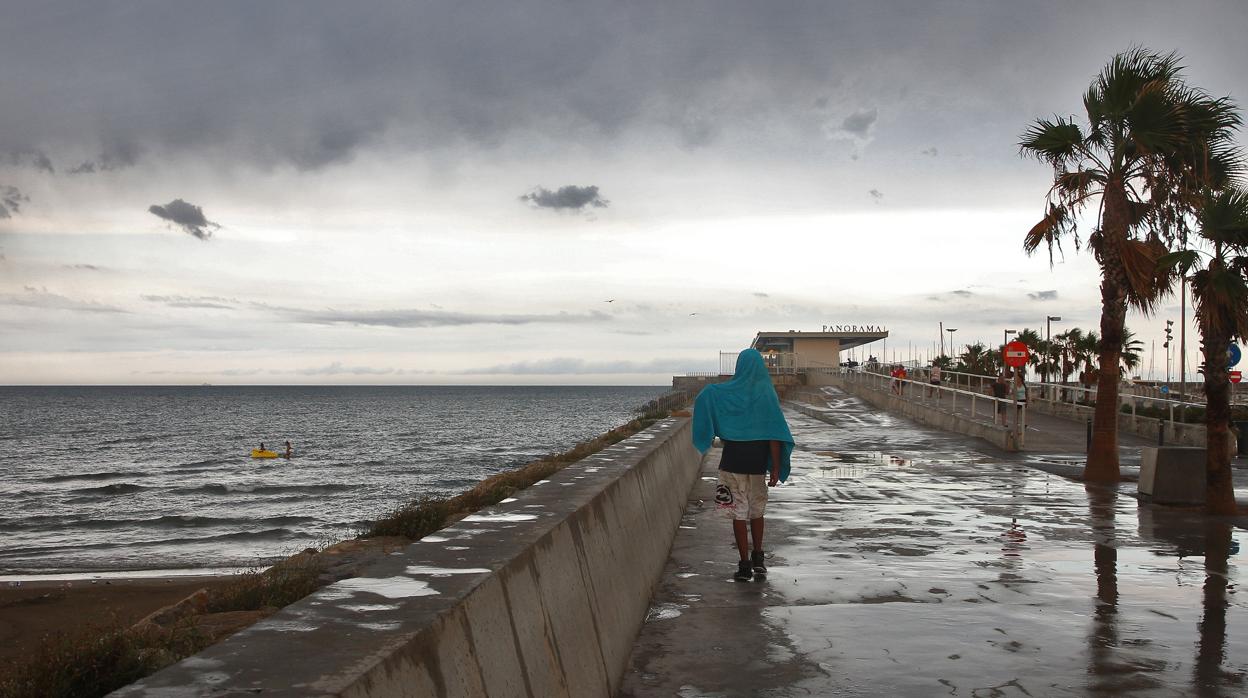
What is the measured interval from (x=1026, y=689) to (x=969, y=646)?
0.83 m

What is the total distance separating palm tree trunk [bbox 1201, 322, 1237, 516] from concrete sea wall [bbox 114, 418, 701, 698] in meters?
9.35

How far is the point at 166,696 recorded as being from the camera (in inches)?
92.9

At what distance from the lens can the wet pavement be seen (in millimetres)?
5488

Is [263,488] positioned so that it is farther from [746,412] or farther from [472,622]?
[472,622]

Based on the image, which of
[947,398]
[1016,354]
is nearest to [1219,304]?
[1016,354]

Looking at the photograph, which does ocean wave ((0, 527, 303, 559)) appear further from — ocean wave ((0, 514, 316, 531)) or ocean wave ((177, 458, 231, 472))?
ocean wave ((177, 458, 231, 472))

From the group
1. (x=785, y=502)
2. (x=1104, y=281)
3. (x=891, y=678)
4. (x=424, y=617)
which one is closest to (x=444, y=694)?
(x=424, y=617)

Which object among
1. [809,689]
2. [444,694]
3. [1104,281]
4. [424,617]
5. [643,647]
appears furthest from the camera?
[1104,281]

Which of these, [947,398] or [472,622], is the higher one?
[472,622]

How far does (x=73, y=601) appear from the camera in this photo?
17.5 meters

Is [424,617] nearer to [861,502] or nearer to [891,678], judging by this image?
[891,678]

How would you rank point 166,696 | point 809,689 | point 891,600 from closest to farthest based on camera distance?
point 166,696, point 809,689, point 891,600

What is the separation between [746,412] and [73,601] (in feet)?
48.4

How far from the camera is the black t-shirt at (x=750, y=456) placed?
26.3ft
